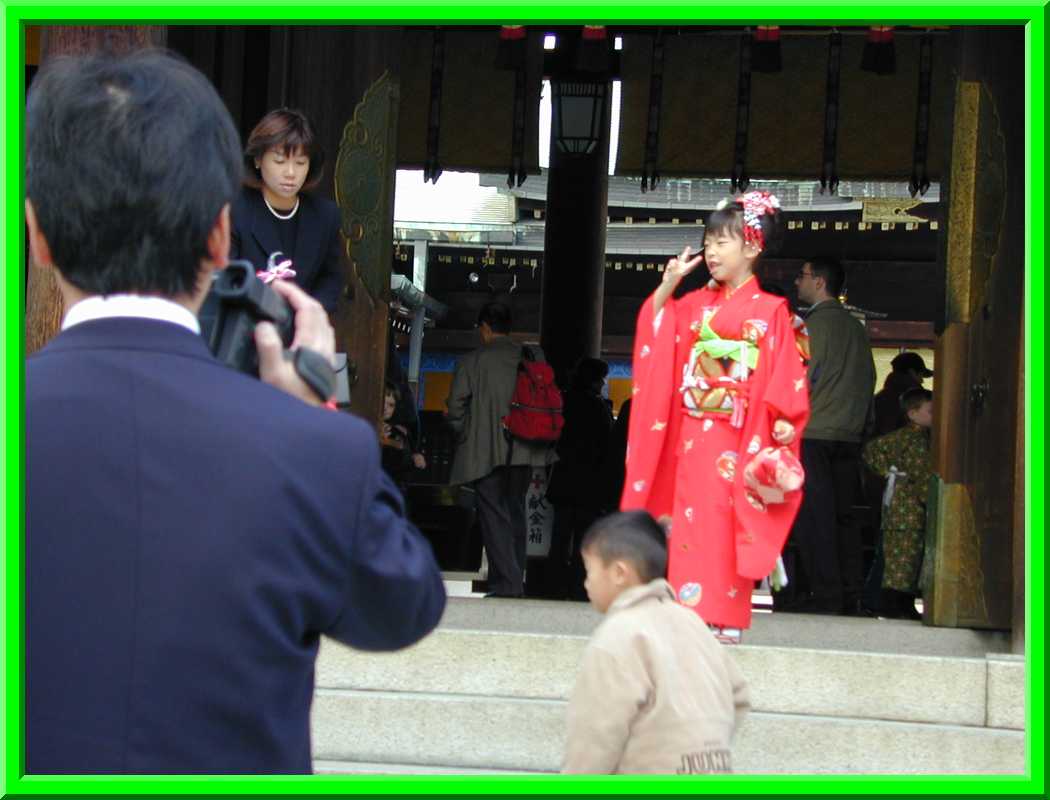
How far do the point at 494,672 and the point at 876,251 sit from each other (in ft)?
38.7

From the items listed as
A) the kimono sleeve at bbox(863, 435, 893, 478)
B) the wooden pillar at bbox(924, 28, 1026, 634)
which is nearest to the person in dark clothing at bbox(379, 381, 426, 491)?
the kimono sleeve at bbox(863, 435, 893, 478)

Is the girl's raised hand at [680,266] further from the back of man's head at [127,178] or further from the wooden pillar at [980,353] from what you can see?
the back of man's head at [127,178]

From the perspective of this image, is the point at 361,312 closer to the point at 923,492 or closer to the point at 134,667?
the point at 923,492

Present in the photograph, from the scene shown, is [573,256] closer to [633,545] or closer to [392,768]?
[392,768]

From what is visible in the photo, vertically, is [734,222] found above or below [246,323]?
above

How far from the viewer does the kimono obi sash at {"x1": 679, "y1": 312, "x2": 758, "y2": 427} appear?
19.1ft

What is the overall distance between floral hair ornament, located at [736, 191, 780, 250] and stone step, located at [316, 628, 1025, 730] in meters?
1.53

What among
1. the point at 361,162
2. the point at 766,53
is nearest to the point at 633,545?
the point at 361,162

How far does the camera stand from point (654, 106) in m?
11.8

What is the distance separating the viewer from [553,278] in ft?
41.9

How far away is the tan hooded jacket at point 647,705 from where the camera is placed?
346 centimetres

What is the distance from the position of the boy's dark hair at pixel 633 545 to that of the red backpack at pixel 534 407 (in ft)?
15.5

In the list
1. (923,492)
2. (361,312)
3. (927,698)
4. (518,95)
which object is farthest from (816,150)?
(927,698)

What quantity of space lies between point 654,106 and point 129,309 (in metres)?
10.2
